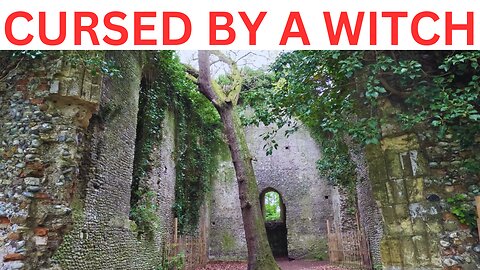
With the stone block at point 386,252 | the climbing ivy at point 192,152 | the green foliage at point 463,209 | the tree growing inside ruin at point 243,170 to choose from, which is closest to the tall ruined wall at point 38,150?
the stone block at point 386,252

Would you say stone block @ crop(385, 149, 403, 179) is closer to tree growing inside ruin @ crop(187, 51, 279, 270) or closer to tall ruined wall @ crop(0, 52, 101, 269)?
tall ruined wall @ crop(0, 52, 101, 269)

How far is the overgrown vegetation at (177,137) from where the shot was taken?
33.1 feet

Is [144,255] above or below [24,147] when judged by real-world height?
below

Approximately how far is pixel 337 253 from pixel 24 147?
11.6m

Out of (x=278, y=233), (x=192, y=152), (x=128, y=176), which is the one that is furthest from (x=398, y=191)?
(x=278, y=233)

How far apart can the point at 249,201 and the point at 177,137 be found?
474cm

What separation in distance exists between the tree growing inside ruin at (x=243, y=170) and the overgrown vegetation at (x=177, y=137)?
172 centimetres

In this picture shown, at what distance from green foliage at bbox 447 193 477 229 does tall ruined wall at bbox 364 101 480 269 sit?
46mm

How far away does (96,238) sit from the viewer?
23.2 ft

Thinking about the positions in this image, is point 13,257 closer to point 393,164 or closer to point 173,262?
point 393,164

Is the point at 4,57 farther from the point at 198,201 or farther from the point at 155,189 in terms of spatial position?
the point at 198,201

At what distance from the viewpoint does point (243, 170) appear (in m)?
9.44

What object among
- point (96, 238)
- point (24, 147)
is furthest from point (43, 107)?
point (96, 238)

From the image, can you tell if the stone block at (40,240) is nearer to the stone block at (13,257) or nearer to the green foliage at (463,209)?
the stone block at (13,257)
